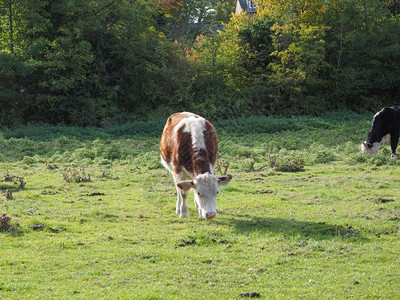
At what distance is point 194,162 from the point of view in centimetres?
978

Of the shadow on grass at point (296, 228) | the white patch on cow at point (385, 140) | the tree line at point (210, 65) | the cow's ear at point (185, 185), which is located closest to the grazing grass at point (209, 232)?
the shadow on grass at point (296, 228)

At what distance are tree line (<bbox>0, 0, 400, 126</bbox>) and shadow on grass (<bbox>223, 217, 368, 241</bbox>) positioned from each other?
22.0 meters

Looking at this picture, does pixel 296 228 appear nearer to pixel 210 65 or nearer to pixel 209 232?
pixel 209 232

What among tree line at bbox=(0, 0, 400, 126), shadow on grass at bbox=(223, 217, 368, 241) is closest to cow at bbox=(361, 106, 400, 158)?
shadow on grass at bbox=(223, 217, 368, 241)

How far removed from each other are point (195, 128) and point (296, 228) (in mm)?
2742

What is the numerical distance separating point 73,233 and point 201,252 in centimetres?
254

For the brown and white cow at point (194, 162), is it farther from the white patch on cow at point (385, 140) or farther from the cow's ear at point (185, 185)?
the white patch on cow at point (385, 140)

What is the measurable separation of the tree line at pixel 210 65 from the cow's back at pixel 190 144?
798 inches

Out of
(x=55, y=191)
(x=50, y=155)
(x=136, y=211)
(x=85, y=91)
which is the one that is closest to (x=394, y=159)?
(x=136, y=211)

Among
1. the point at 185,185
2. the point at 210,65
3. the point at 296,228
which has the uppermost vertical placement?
the point at 210,65

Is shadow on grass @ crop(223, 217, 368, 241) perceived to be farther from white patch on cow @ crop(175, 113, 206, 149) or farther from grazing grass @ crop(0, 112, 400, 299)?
white patch on cow @ crop(175, 113, 206, 149)

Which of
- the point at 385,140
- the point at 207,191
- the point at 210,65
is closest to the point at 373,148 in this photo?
the point at 385,140

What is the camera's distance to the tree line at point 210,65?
30281mm

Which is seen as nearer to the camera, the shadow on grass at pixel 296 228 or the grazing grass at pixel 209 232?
the grazing grass at pixel 209 232
